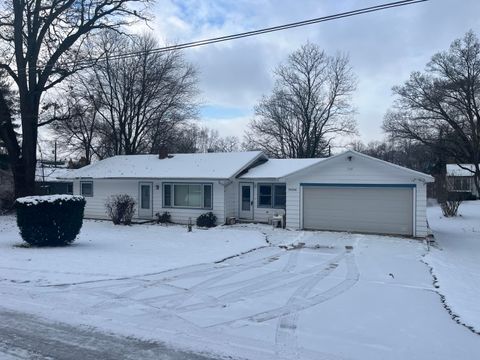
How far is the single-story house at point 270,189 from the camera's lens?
18.7 m

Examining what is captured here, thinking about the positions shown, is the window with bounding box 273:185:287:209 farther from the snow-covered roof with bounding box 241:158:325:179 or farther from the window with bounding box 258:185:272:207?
the snow-covered roof with bounding box 241:158:325:179

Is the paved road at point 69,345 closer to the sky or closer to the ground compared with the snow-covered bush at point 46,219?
closer to the ground

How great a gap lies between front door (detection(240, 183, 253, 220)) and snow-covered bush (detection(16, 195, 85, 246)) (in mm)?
10479

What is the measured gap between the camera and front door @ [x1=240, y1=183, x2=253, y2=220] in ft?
76.1

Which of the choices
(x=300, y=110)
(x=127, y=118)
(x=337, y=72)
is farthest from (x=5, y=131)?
(x=337, y=72)

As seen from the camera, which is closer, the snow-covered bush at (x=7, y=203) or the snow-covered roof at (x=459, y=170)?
the snow-covered bush at (x=7, y=203)

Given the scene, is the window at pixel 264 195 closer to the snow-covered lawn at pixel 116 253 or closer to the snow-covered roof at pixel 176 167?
the snow-covered roof at pixel 176 167

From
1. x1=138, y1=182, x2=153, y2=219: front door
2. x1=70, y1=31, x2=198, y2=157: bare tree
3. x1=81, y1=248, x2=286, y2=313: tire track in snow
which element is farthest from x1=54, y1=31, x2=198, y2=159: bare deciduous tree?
x1=81, y1=248, x2=286, y2=313: tire track in snow

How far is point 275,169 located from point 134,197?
806 cm

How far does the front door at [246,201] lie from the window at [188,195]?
1.74 m

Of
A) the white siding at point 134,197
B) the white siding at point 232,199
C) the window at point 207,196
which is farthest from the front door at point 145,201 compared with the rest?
the white siding at point 232,199

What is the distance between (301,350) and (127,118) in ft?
112

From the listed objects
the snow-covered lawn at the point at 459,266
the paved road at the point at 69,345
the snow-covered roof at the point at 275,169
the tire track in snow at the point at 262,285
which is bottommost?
the snow-covered lawn at the point at 459,266

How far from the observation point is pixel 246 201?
923 inches
